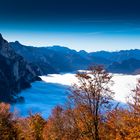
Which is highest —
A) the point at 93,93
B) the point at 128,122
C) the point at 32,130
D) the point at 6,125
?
the point at 93,93

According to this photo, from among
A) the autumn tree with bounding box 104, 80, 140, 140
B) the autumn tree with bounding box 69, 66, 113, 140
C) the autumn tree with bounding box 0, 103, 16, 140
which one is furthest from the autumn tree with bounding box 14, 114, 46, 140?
the autumn tree with bounding box 69, 66, 113, 140

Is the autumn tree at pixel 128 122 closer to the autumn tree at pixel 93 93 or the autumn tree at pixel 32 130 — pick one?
the autumn tree at pixel 93 93

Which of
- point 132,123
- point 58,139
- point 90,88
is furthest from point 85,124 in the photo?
point 58,139

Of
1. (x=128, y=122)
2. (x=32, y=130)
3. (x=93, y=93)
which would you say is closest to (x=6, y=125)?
(x=32, y=130)

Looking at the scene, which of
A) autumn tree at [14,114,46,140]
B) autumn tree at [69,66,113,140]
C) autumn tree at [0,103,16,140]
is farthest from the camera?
autumn tree at [14,114,46,140]

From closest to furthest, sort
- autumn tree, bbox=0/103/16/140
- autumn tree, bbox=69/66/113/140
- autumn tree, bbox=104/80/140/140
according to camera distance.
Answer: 1. autumn tree, bbox=104/80/140/140
2. autumn tree, bbox=69/66/113/140
3. autumn tree, bbox=0/103/16/140

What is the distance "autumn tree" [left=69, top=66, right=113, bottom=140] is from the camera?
153 feet

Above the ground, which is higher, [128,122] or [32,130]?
[128,122]

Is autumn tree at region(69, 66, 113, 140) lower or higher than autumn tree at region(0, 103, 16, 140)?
higher

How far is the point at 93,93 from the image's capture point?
154ft

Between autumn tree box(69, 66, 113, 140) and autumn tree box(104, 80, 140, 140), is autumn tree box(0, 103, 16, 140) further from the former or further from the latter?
autumn tree box(69, 66, 113, 140)

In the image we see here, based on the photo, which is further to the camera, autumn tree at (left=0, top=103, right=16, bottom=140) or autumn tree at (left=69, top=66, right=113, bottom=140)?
autumn tree at (left=0, top=103, right=16, bottom=140)

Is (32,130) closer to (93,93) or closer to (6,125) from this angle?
(6,125)

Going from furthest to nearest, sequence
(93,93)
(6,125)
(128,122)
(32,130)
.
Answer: (32,130), (6,125), (93,93), (128,122)
